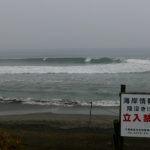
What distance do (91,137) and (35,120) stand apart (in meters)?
3.10

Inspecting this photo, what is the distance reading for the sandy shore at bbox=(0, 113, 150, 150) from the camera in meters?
7.09

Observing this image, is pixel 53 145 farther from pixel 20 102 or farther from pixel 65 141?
pixel 20 102

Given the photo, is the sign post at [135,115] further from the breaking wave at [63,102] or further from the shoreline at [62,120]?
the breaking wave at [63,102]

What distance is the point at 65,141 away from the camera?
24.6 ft

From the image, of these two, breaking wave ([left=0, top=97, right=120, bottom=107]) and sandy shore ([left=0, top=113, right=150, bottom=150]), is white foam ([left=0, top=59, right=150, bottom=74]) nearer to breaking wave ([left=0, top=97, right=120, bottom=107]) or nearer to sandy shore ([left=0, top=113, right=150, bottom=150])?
breaking wave ([left=0, top=97, right=120, bottom=107])

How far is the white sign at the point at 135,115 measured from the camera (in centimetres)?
494

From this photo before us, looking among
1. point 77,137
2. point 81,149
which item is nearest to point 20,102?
point 77,137

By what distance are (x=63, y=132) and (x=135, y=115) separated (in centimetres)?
403

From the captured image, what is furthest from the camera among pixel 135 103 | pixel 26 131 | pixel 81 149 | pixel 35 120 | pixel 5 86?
pixel 5 86

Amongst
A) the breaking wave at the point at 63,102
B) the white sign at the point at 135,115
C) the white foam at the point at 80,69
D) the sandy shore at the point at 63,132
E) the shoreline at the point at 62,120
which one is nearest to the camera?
the white sign at the point at 135,115

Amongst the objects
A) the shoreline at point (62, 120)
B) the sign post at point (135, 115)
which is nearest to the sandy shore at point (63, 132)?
the shoreline at point (62, 120)

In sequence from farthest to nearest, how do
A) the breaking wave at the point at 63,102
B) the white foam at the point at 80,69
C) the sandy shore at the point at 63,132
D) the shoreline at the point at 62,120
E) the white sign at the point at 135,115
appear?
the white foam at the point at 80,69 < the breaking wave at the point at 63,102 < the shoreline at the point at 62,120 < the sandy shore at the point at 63,132 < the white sign at the point at 135,115

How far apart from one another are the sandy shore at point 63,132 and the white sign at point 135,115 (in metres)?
2.11

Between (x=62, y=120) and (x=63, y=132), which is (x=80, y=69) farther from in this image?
(x=63, y=132)
